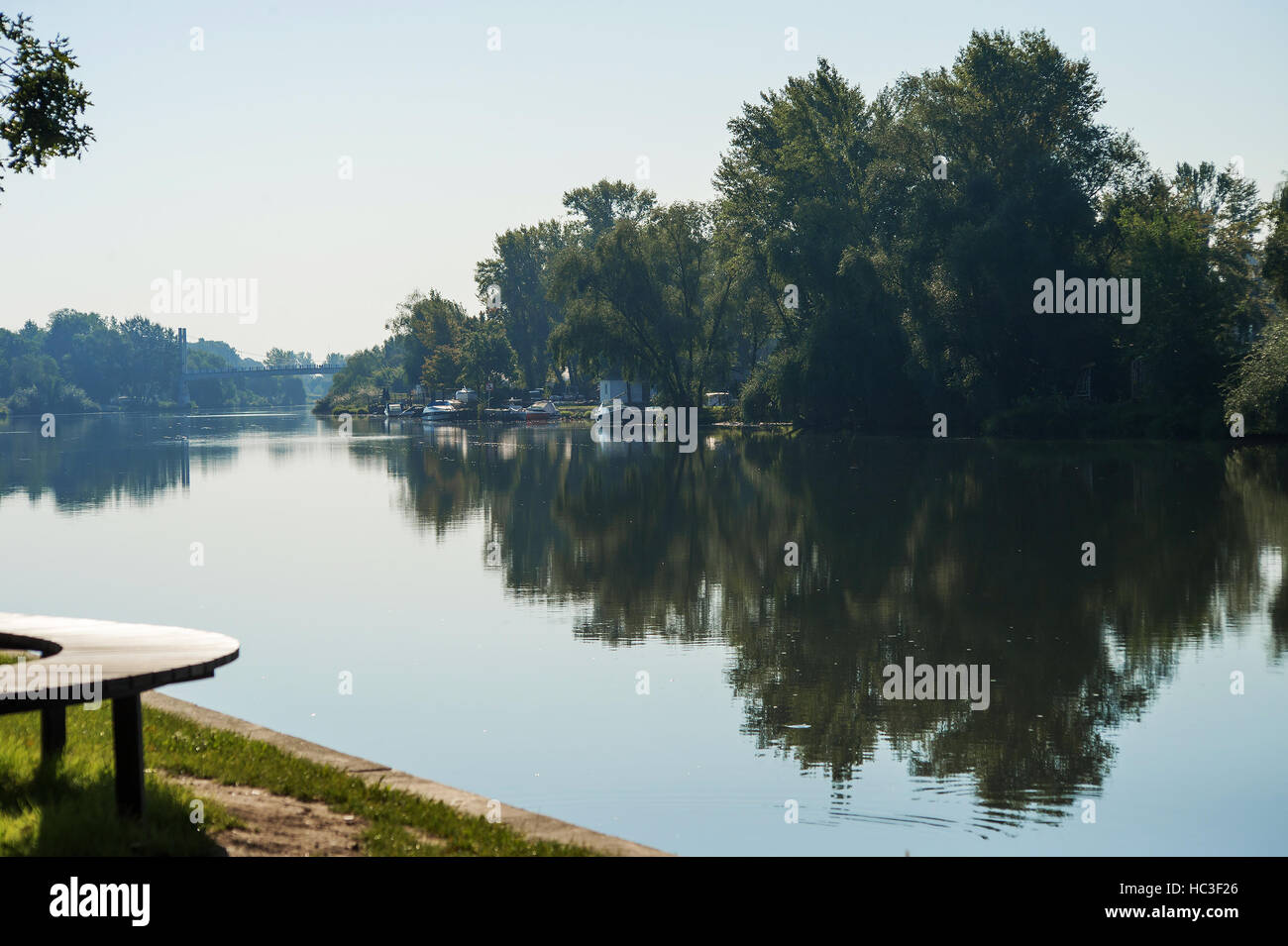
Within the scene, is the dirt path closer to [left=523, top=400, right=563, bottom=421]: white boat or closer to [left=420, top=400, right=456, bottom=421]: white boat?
[left=523, top=400, right=563, bottom=421]: white boat

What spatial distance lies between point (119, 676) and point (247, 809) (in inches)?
53.5

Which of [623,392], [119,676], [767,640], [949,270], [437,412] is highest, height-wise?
[949,270]

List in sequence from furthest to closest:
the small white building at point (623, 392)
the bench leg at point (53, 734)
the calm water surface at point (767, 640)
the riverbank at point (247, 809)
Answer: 1. the small white building at point (623, 392)
2. the calm water surface at point (767, 640)
3. the bench leg at point (53, 734)
4. the riverbank at point (247, 809)

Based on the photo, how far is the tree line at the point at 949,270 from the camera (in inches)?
2020

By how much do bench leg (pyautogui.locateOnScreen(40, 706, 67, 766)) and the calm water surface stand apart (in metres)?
3.11

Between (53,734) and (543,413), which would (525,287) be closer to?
(543,413)

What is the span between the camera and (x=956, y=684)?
39.3ft

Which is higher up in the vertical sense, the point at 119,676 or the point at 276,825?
the point at 119,676

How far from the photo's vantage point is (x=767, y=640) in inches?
567

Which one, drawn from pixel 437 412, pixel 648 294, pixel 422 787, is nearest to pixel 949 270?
pixel 648 294

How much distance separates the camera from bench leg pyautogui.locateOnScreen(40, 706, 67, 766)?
732 centimetres

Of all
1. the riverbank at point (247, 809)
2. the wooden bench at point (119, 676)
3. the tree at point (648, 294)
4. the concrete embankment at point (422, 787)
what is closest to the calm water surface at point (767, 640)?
the concrete embankment at point (422, 787)

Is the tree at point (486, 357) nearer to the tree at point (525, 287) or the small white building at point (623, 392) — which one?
the tree at point (525, 287)

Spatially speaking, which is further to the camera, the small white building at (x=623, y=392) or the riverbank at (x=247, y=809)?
the small white building at (x=623, y=392)
